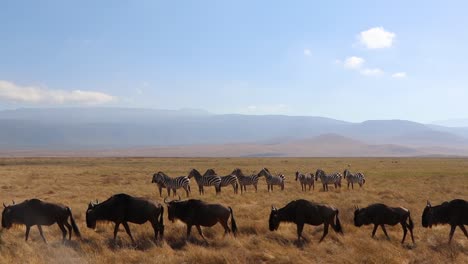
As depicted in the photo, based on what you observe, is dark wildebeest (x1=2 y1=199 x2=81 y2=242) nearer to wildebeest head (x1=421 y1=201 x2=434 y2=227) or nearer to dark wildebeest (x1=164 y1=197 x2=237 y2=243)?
dark wildebeest (x1=164 y1=197 x2=237 y2=243)

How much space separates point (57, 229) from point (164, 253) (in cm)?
543

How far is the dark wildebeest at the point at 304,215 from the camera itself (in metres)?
13.3

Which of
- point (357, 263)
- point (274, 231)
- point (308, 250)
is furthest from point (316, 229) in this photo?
point (357, 263)

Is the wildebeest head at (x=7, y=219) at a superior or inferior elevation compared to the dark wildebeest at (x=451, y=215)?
inferior

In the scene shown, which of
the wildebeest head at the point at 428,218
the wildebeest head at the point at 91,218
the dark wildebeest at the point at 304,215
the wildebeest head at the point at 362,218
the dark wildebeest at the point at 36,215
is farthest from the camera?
the wildebeest head at the point at 362,218

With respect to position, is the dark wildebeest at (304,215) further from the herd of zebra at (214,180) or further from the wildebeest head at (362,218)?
the herd of zebra at (214,180)

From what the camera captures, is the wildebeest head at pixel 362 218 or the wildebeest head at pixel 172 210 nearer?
the wildebeest head at pixel 172 210

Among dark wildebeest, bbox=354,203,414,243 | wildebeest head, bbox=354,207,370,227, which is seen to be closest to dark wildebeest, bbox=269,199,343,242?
wildebeest head, bbox=354,207,370,227

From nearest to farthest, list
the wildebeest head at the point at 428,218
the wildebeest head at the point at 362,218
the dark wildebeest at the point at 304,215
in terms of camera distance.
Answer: the dark wildebeest at the point at 304,215 < the wildebeest head at the point at 428,218 < the wildebeest head at the point at 362,218

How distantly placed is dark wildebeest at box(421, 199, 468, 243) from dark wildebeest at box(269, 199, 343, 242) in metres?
2.97

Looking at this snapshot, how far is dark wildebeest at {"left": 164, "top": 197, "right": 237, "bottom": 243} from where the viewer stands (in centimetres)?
1330

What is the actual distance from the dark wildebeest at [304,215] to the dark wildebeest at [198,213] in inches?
62.4

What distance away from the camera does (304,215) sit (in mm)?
13281

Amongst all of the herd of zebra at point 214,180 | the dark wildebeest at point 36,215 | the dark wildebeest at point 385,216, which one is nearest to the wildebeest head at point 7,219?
the dark wildebeest at point 36,215
